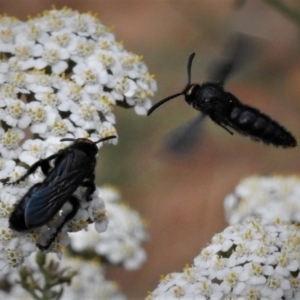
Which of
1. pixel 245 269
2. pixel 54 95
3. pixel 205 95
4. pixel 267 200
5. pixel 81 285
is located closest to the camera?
pixel 245 269

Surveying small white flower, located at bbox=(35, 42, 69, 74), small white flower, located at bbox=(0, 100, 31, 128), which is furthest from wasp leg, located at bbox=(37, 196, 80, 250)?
small white flower, located at bbox=(35, 42, 69, 74)

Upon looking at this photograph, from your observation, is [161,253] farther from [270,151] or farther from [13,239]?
[13,239]

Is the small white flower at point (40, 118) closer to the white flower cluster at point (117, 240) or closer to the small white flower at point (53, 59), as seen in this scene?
the small white flower at point (53, 59)

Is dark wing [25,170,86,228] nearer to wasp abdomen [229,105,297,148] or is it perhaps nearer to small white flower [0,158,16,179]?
small white flower [0,158,16,179]

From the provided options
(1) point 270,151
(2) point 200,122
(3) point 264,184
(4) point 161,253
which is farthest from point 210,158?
(2) point 200,122

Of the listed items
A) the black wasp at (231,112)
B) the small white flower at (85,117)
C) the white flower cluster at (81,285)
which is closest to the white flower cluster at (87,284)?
the white flower cluster at (81,285)

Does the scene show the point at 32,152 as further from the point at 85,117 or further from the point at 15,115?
the point at 85,117

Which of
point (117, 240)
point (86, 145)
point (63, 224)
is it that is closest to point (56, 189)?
point (63, 224)
